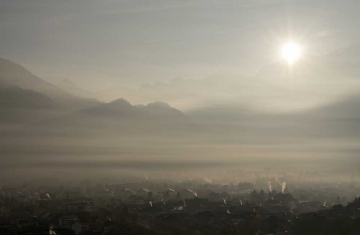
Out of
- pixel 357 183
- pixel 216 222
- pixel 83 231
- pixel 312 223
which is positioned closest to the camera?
pixel 83 231

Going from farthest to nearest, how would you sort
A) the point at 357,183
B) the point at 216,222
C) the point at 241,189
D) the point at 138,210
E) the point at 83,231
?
the point at 357,183 < the point at 241,189 < the point at 138,210 < the point at 216,222 < the point at 83,231

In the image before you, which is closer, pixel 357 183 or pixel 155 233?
pixel 155 233

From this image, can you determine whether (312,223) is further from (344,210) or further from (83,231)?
(83,231)

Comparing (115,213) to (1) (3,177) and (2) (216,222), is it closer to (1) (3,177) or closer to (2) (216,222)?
(2) (216,222)

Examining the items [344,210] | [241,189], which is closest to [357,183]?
[241,189]

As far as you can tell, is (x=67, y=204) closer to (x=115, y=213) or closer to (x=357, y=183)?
(x=115, y=213)

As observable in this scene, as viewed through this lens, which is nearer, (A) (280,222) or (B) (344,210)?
(A) (280,222)

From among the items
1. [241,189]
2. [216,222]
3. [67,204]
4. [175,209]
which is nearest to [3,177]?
[241,189]

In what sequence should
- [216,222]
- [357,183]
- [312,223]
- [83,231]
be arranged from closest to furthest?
[83,231] < [312,223] < [216,222] < [357,183]

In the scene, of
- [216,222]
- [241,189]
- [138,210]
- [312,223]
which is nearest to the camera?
[312,223]
